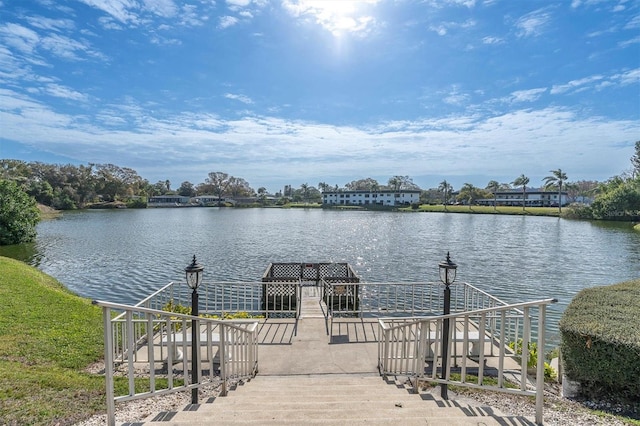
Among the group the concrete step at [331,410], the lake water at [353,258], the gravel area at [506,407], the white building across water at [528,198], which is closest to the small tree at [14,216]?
the lake water at [353,258]

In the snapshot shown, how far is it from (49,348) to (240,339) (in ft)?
11.9

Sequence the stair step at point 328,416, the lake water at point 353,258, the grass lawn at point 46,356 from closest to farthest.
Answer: the stair step at point 328,416 < the grass lawn at point 46,356 < the lake water at point 353,258

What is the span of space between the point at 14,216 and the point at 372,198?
313ft

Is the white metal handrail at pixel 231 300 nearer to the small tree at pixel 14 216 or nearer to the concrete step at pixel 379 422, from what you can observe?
the concrete step at pixel 379 422

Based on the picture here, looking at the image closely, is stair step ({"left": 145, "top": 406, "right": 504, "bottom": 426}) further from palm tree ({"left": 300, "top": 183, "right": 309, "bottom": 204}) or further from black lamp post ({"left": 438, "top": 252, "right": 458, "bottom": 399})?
palm tree ({"left": 300, "top": 183, "right": 309, "bottom": 204})

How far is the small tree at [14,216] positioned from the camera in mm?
25969

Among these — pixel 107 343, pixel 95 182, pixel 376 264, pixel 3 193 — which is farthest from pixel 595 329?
pixel 95 182

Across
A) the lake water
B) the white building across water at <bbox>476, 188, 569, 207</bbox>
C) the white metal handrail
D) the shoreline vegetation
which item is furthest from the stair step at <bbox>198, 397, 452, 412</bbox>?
the white building across water at <bbox>476, 188, 569, 207</bbox>

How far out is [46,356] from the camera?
580cm

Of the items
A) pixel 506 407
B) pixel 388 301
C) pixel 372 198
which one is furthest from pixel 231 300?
pixel 372 198

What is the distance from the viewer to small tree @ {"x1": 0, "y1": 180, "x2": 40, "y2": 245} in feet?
85.2

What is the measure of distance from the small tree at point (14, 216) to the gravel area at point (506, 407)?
3010cm

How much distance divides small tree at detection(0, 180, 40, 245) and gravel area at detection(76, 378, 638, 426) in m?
30.1

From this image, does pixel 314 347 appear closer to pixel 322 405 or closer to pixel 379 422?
pixel 322 405
